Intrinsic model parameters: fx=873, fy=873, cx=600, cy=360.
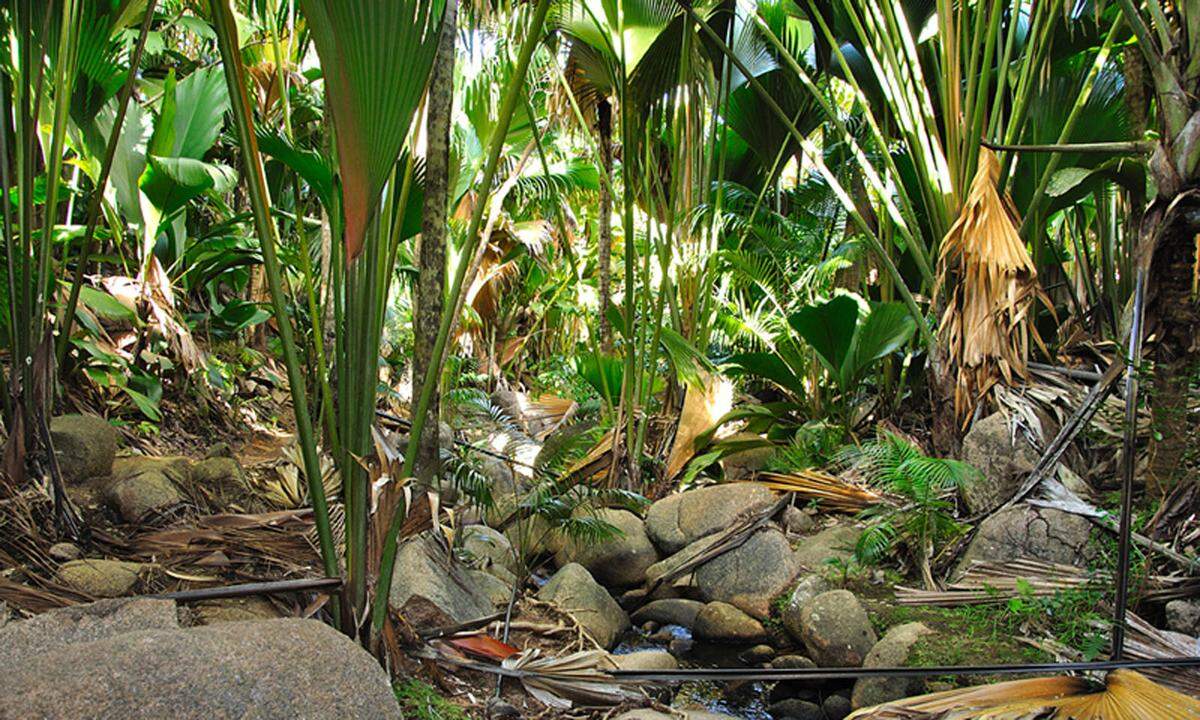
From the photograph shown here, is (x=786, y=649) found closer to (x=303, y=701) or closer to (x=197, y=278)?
(x=303, y=701)

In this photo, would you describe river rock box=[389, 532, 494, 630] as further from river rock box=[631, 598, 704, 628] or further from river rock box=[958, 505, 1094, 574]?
river rock box=[958, 505, 1094, 574]

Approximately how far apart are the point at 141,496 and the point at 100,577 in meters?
0.87

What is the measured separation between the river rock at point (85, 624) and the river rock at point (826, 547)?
124 inches

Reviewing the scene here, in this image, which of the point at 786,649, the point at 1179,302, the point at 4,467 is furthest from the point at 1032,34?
the point at 4,467

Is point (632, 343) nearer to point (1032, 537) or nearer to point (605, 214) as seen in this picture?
point (605, 214)

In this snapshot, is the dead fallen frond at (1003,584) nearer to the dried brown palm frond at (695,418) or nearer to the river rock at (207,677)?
the dried brown palm frond at (695,418)

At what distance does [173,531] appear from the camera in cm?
272

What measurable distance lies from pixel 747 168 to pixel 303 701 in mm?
6900

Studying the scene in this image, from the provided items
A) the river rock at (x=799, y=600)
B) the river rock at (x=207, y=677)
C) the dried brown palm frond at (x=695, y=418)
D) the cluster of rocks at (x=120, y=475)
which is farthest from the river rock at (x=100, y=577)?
the dried brown palm frond at (x=695, y=418)

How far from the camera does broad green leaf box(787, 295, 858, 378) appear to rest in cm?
471

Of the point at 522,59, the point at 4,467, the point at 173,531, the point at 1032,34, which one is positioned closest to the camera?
the point at 522,59

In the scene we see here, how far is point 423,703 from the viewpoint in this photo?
6.95 ft

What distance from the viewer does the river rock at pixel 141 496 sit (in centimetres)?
306

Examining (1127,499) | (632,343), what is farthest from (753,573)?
(1127,499)
